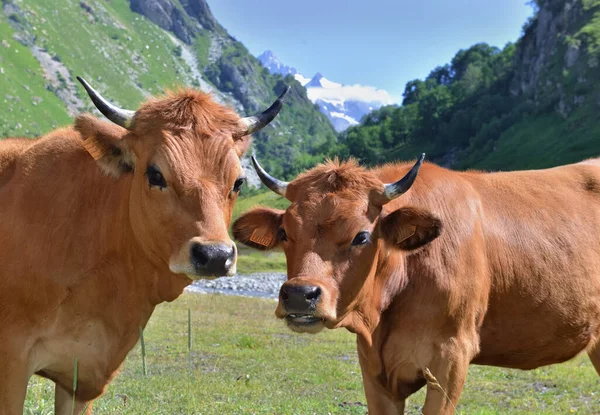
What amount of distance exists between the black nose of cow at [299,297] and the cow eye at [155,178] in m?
1.43

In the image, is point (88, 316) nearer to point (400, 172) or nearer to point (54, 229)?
point (54, 229)

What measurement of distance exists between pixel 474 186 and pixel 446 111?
151 metres


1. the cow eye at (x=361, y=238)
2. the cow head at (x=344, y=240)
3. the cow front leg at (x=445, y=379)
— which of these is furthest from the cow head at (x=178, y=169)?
the cow front leg at (x=445, y=379)

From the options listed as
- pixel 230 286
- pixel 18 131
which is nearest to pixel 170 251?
pixel 230 286

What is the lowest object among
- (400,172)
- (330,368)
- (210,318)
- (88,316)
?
(210,318)

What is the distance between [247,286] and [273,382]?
45815 millimetres

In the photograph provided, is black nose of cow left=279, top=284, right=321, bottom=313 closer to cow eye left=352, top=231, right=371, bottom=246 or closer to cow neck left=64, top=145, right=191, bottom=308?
cow eye left=352, top=231, right=371, bottom=246

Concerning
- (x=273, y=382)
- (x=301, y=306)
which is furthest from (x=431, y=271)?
(x=273, y=382)

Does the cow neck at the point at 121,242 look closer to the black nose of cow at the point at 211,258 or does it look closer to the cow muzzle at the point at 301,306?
the black nose of cow at the point at 211,258

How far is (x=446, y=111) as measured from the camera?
154m

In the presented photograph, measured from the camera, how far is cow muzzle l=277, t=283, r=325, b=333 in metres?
5.92

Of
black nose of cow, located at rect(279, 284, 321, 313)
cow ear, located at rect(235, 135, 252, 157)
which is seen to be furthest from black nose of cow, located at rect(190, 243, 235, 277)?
cow ear, located at rect(235, 135, 252, 157)

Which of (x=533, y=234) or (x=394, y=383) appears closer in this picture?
(x=394, y=383)

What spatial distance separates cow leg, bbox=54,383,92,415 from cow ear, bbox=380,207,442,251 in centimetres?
341
